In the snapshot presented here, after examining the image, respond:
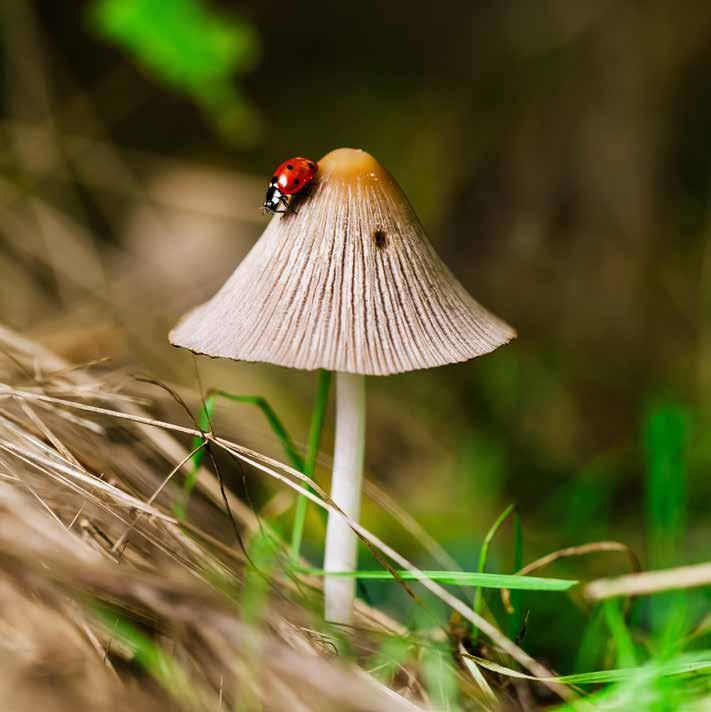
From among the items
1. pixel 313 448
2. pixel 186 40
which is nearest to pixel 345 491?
pixel 313 448

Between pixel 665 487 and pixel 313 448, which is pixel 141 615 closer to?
pixel 313 448

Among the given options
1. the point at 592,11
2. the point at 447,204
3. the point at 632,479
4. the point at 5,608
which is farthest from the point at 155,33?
the point at 632,479

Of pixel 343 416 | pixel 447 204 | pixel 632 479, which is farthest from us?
pixel 447 204

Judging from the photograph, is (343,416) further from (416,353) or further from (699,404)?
(699,404)

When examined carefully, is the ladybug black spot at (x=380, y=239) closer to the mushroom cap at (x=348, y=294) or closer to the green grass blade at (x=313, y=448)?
the mushroom cap at (x=348, y=294)

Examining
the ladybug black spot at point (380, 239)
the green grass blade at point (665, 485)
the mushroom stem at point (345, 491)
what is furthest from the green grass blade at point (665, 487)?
the ladybug black spot at point (380, 239)

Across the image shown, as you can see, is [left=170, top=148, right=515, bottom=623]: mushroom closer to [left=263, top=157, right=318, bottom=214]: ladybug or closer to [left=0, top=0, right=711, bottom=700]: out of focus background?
[left=263, top=157, right=318, bottom=214]: ladybug

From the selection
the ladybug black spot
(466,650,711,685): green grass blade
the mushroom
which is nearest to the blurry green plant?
the mushroom
